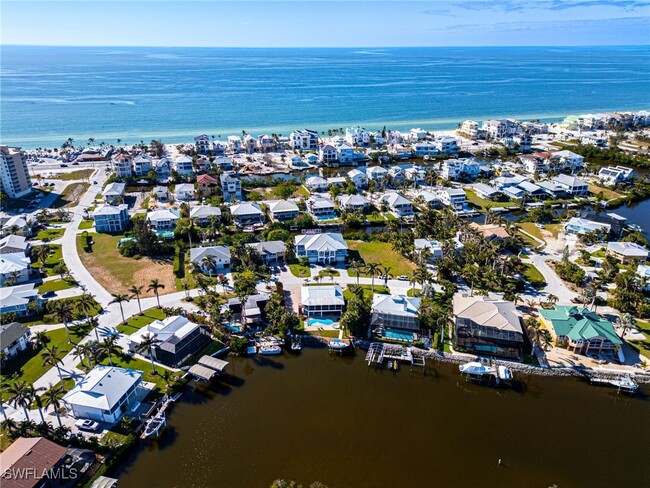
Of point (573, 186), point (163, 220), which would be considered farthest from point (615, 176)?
point (163, 220)

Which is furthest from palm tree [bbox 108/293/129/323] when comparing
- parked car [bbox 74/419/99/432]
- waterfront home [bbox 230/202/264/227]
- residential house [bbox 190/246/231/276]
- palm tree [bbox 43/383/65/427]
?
waterfront home [bbox 230/202/264/227]

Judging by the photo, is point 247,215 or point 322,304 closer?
point 322,304

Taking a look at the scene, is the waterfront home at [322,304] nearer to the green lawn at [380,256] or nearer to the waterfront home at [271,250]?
the green lawn at [380,256]

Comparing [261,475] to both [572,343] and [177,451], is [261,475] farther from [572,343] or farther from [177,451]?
[572,343]

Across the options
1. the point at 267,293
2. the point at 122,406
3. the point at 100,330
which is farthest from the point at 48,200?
the point at 122,406

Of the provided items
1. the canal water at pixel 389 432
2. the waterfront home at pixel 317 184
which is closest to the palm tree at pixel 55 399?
the canal water at pixel 389 432

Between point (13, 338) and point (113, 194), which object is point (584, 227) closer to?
point (13, 338)

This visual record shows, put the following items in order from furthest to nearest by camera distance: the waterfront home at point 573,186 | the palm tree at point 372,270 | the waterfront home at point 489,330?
1. the waterfront home at point 573,186
2. the palm tree at point 372,270
3. the waterfront home at point 489,330
